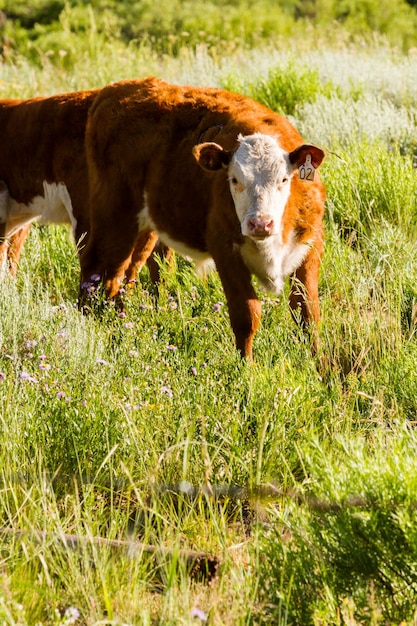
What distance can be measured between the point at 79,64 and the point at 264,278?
28.4 feet

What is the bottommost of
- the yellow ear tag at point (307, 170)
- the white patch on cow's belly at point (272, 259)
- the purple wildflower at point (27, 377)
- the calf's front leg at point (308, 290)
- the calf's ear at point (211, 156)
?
the calf's front leg at point (308, 290)

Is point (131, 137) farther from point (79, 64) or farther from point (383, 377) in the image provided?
point (79, 64)

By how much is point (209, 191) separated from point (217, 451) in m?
2.33

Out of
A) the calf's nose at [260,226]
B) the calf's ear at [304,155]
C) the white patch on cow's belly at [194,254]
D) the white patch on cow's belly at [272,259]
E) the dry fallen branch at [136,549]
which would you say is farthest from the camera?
the white patch on cow's belly at [194,254]

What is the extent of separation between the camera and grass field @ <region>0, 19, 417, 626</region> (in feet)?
10.00

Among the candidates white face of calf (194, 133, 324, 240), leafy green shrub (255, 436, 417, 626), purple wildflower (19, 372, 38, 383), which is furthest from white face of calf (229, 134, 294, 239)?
leafy green shrub (255, 436, 417, 626)

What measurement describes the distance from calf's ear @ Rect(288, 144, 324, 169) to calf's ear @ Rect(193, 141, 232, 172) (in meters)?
0.35

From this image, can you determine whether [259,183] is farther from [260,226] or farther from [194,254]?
[194,254]

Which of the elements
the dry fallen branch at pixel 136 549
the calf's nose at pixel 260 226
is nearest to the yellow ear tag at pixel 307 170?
the calf's nose at pixel 260 226

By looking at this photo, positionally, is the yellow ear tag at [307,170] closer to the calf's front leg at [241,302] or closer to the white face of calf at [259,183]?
the white face of calf at [259,183]

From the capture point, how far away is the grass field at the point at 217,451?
305 centimetres

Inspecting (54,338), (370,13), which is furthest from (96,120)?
(370,13)

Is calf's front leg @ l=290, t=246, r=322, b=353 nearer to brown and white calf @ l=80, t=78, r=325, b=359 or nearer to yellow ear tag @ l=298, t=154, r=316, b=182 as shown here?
brown and white calf @ l=80, t=78, r=325, b=359

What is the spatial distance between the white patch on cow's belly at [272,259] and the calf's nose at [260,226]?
336 millimetres
